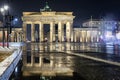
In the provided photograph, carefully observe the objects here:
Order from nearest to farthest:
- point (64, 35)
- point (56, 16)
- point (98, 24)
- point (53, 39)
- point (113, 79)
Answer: point (113, 79) → point (56, 16) → point (53, 39) → point (64, 35) → point (98, 24)

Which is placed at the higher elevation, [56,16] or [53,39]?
[56,16]

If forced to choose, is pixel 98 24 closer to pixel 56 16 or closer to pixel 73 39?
pixel 73 39

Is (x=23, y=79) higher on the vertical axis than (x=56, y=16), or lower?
lower

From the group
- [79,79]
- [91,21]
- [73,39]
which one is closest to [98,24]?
[91,21]

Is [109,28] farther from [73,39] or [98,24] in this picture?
[73,39]

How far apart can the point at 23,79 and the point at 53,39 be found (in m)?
147

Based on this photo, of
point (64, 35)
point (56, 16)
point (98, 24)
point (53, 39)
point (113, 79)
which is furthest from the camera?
point (98, 24)

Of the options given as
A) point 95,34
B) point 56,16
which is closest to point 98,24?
point 95,34

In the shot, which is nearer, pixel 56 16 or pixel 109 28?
pixel 56 16

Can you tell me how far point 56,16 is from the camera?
152 metres

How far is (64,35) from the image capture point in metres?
175

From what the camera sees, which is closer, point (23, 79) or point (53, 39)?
point (23, 79)

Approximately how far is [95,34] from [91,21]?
61.4 ft

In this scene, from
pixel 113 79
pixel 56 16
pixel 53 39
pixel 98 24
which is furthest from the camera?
pixel 98 24
